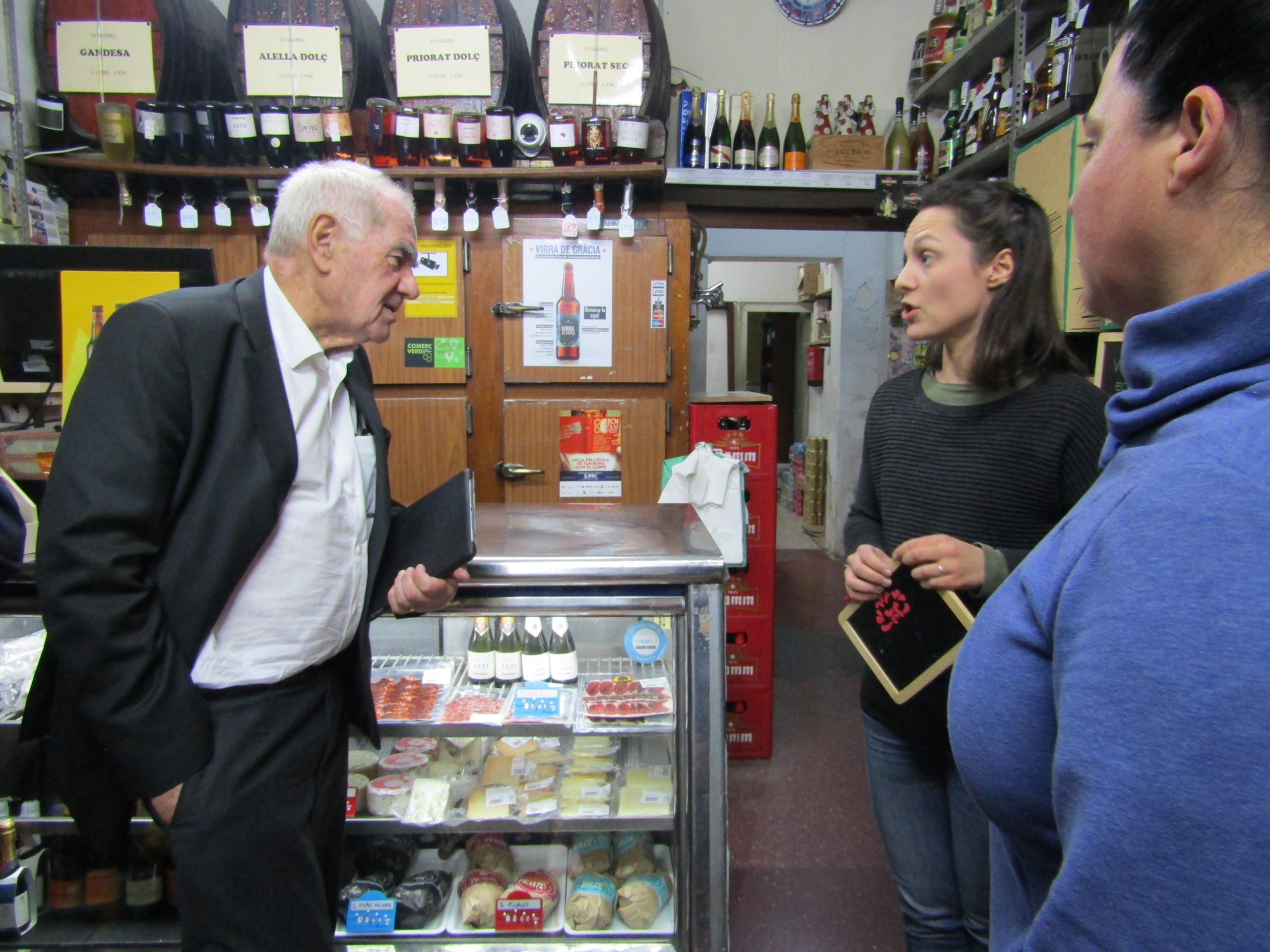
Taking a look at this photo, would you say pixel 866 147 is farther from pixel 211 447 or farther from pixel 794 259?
pixel 211 447

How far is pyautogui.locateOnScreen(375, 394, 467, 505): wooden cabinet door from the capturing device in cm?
358

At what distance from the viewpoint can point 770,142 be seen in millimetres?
4523

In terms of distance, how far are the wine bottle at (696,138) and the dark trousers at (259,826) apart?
372 cm

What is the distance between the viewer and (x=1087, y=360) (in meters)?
3.04

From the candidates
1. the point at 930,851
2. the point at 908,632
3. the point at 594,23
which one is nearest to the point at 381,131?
the point at 594,23

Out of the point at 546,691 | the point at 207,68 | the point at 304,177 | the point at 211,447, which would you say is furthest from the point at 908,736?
the point at 207,68

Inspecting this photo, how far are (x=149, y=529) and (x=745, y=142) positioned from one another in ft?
13.7

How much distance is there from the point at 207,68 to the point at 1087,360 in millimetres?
3847

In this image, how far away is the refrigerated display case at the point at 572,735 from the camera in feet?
5.37

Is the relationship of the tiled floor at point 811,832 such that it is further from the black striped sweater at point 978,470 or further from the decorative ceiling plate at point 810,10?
the decorative ceiling plate at point 810,10

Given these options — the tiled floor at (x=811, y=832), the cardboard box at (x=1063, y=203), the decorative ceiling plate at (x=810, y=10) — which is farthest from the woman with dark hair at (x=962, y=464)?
the decorative ceiling plate at (x=810, y=10)

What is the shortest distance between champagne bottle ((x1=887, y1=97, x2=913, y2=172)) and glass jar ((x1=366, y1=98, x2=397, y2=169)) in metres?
2.76

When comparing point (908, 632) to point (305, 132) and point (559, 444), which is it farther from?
point (305, 132)

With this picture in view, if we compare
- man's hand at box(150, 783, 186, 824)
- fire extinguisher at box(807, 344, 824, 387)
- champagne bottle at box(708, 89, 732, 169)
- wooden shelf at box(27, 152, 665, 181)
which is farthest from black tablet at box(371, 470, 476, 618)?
fire extinguisher at box(807, 344, 824, 387)
